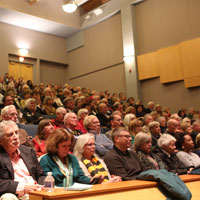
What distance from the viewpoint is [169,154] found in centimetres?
296

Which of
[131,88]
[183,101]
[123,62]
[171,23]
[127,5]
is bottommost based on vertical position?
[183,101]

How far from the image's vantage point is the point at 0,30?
350 inches

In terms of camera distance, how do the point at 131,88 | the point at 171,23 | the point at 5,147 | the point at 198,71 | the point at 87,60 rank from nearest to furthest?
the point at 5,147
the point at 198,71
the point at 171,23
the point at 131,88
the point at 87,60

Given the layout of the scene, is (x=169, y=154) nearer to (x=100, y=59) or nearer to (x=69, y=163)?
(x=69, y=163)

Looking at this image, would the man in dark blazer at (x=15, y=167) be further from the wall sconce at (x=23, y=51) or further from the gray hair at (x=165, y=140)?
the wall sconce at (x=23, y=51)

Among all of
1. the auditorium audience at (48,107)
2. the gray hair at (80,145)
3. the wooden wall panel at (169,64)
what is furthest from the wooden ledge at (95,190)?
the wooden wall panel at (169,64)

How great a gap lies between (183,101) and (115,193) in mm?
6439

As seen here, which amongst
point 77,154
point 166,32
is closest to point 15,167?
point 77,154

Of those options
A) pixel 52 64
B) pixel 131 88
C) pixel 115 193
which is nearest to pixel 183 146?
pixel 115 193

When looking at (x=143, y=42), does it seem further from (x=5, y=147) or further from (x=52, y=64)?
(x=5, y=147)

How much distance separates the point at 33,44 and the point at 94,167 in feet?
26.8

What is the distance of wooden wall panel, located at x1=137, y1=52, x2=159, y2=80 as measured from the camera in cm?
810

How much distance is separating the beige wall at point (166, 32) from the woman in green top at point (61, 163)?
5847mm

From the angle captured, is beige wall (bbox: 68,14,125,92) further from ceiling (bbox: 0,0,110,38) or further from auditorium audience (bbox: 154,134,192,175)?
auditorium audience (bbox: 154,134,192,175)
